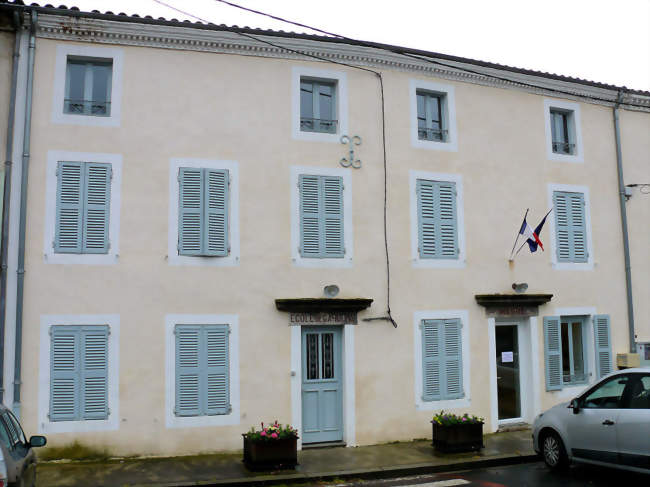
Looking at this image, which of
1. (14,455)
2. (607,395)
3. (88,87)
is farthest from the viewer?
(88,87)

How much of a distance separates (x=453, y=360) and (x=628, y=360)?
440cm

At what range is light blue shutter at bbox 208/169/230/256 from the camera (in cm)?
1078

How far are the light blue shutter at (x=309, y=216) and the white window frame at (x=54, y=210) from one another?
3283 millimetres

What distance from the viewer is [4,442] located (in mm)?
6020

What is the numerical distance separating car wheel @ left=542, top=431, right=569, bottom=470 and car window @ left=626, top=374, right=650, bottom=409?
1425mm

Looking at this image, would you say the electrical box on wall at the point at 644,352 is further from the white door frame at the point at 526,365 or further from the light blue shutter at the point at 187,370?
the light blue shutter at the point at 187,370

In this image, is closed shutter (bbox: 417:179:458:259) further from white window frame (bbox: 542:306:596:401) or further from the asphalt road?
the asphalt road

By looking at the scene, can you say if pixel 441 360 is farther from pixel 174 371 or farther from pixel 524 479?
pixel 174 371

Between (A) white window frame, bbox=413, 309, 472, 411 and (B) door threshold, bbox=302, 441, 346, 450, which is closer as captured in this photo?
(B) door threshold, bbox=302, 441, 346, 450

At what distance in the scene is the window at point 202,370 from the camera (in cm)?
1043

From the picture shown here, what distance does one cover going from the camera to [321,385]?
11.3 m

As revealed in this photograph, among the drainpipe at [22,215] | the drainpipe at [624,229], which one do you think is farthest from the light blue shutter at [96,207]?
the drainpipe at [624,229]

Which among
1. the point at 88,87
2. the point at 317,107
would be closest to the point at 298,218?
the point at 317,107

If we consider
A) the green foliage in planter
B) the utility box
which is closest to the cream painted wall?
the green foliage in planter
